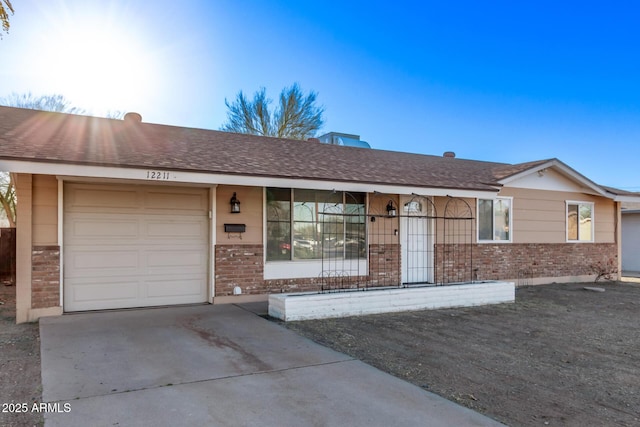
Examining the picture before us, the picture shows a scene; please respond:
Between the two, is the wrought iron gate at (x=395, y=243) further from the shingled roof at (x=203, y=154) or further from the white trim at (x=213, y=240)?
the white trim at (x=213, y=240)

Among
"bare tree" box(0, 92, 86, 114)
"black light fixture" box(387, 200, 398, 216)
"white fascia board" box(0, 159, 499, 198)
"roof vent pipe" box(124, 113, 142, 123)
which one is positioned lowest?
"black light fixture" box(387, 200, 398, 216)

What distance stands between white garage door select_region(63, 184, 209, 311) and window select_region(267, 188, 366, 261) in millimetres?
1461

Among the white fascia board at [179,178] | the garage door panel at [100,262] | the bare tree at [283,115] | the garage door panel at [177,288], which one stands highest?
the bare tree at [283,115]

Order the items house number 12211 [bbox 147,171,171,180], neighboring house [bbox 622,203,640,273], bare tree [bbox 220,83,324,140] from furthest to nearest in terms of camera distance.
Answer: bare tree [bbox 220,83,324,140]
neighboring house [bbox 622,203,640,273]
house number 12211 [bbox 147,171,171,180]

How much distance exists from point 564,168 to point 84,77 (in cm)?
1374

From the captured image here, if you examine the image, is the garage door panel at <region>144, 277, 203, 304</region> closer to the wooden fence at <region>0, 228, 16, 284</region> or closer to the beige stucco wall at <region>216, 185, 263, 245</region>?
the beige stucco wall at <region>216, 185, 263, 245</region>

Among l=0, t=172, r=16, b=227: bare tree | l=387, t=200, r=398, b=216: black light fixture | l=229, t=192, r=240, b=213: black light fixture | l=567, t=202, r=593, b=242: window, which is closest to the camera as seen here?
l=229, t=192, r=240, b=213: black light fixture

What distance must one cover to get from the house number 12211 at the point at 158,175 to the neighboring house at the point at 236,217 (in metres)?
0.02

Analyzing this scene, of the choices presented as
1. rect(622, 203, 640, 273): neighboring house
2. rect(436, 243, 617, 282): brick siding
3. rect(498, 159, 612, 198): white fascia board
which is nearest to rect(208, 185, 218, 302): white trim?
rect(436, 243, 617, 282): brick siding

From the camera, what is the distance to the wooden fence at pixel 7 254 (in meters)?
11.7

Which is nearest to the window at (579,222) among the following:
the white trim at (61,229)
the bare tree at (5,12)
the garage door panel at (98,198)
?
the garage door panel at (98,198)

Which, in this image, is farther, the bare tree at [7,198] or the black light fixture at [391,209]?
the bare tree at [7,198]

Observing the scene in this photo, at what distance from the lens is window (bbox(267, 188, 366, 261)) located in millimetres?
9172

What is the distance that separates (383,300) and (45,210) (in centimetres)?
622
